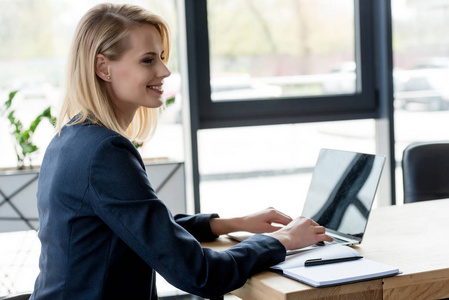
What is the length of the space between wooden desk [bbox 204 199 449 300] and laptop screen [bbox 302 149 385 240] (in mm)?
85

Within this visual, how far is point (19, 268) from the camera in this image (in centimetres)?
336

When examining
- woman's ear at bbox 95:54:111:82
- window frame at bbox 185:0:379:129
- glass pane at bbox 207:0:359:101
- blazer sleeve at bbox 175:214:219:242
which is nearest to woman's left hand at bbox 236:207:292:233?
blazer sleeve at bbox 175:214:219:242

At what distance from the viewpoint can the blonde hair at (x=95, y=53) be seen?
1468 millimetres

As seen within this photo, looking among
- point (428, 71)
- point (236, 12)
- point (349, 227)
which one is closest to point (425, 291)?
point (349, 227)

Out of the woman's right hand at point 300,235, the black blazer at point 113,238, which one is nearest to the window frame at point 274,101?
the woman's right hand at point 300,235

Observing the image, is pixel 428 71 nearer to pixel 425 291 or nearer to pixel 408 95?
pixel 408 95

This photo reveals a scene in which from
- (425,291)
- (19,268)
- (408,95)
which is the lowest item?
(19,268)

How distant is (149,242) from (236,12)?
8.08ft

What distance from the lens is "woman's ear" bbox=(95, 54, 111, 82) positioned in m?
1.49

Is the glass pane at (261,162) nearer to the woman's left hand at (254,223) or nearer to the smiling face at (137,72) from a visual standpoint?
the woman's left hand at (254,223)

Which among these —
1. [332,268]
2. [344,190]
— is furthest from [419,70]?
[332,268]

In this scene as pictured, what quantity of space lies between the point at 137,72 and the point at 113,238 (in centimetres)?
43

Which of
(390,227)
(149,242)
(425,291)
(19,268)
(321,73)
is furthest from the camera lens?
(321,73)

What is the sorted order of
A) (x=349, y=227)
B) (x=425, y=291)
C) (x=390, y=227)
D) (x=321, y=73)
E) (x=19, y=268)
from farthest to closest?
1. (x=321, y=73)
2. (x=19, y=268)
3. (x=390, y=227)
4. (x=349, y=227)
5. (x=425, y=291)
